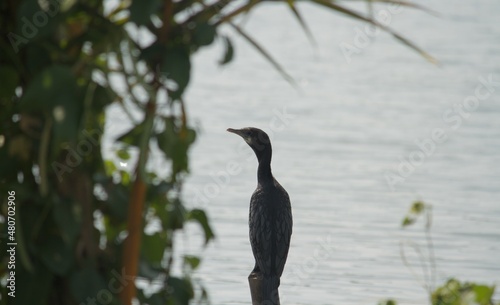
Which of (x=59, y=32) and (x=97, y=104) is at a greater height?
(x=59, y=32)

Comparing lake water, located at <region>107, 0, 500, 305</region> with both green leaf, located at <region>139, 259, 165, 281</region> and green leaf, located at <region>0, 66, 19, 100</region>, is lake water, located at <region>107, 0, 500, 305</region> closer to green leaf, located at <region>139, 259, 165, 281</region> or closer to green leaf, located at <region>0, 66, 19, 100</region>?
green leaf, located at <region>139, 259, 165, 281</region>

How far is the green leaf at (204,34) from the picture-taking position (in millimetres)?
2627

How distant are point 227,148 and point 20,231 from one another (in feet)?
25.5

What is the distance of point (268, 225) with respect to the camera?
5551 millimetres

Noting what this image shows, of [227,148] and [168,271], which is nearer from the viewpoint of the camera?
[168,271]

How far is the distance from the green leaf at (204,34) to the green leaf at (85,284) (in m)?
0.60

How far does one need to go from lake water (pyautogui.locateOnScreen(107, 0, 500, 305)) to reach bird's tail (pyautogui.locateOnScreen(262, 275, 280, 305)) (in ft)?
3.40

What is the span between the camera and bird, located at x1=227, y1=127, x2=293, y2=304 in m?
5.48

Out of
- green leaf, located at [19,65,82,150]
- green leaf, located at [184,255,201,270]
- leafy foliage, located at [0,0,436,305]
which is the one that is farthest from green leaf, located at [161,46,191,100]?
green leaf, located at [184,255,201,270]

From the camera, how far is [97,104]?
2.70m

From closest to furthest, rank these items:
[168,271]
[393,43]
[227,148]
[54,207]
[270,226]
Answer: [54,207]
[168,271]
[270,226]
[227,148]
[393,43]

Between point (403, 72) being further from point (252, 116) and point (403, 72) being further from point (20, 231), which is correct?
point (20, 231)

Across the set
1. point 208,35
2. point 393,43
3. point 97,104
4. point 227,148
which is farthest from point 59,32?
point 393,43

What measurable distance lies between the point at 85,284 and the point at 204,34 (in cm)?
64
